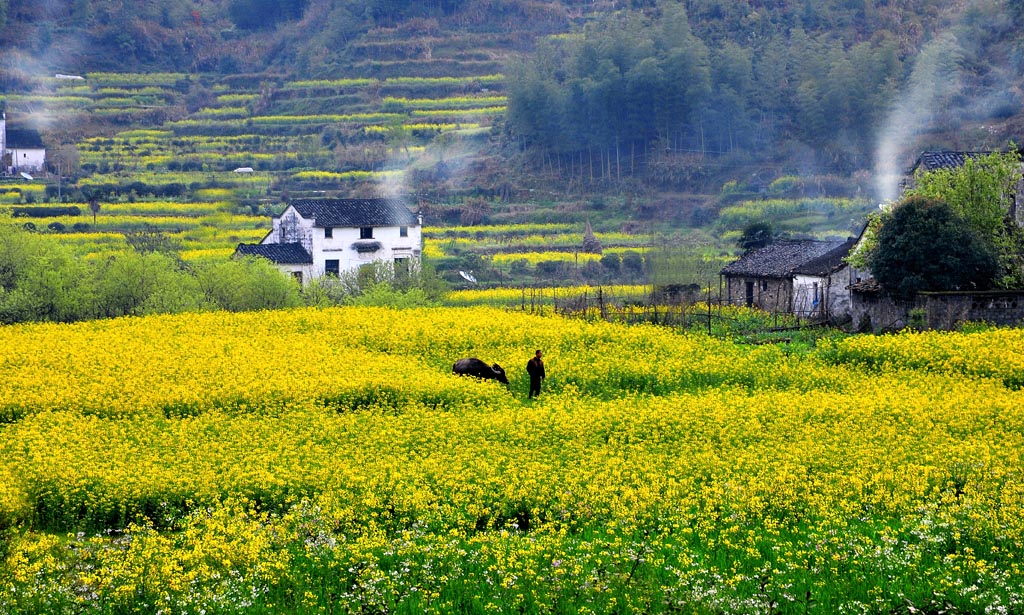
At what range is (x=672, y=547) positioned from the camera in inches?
524

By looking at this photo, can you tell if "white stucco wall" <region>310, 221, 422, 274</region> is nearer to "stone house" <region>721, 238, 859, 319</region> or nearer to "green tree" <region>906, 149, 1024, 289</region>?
"stone house" <region>721, 238, 859, 319</region>

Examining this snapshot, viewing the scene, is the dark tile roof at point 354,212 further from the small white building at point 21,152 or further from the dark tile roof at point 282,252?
the small white building at point 21,152

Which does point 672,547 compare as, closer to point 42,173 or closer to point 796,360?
point 796,360

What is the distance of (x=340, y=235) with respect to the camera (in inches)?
2325

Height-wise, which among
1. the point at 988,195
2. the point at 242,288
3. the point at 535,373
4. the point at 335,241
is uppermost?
the point at 988,195

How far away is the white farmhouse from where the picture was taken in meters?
58.1

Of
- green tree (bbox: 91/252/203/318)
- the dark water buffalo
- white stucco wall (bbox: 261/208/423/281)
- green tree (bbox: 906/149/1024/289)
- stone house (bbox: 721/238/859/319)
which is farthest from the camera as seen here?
white stucco wall (bbox: 261/208/423/281)

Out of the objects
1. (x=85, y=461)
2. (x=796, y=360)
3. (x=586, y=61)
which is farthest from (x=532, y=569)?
(x=586, y=61)

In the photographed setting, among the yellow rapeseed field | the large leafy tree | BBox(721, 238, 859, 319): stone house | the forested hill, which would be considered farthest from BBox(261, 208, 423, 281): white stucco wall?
the yellow rapeseed field

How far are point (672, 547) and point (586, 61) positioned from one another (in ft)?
279

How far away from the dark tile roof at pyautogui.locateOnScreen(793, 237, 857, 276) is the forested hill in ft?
Result: 108

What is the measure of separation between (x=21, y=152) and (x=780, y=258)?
202 feet

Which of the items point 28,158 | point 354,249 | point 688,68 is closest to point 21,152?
point 28,158

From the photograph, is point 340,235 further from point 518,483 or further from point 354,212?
point 518,483
